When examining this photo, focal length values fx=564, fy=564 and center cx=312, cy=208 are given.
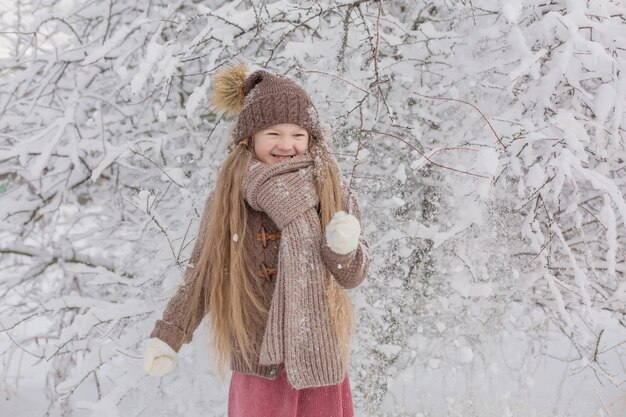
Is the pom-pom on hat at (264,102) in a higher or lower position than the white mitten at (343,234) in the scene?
higher

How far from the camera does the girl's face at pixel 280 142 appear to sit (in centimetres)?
201

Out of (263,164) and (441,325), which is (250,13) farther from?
(441,325)

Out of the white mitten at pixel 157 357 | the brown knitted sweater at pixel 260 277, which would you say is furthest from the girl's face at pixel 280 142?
the white mitten at pixel 157 357

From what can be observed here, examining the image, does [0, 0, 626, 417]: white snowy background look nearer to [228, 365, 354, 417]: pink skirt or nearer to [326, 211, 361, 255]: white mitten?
[326, 211, 361, 255]: white mitten

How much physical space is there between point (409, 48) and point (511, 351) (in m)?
2.57

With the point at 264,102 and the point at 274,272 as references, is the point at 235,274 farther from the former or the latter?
the point at 264,102

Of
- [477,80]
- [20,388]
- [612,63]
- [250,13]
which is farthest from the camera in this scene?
[20,388]

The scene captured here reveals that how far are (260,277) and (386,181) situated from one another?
1.51 meters

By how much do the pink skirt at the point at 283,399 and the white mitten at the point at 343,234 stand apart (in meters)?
0.53

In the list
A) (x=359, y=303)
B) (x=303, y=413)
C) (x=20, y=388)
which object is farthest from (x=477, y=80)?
(x=20, y=388)

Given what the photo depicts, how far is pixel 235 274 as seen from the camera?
1.94m

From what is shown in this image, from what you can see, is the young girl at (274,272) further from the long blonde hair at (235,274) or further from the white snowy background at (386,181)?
the white snowy background at (386,181)

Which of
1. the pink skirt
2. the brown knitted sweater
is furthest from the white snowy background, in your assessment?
the pink skirt

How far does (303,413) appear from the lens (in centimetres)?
200
